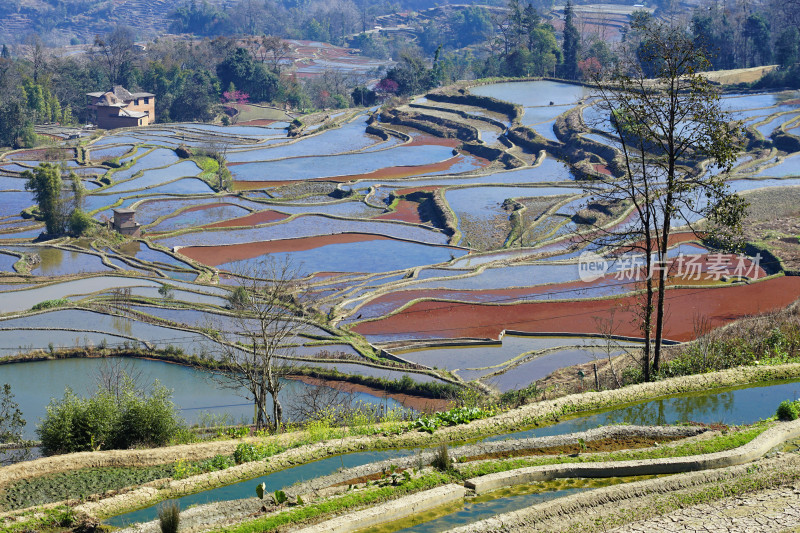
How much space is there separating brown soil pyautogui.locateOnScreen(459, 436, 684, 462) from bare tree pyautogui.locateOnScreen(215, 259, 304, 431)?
12.1ft

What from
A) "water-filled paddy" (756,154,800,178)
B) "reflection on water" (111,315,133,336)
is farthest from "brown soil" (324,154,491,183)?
"reflection on water" (111,315,133,336)

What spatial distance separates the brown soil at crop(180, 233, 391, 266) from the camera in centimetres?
3612

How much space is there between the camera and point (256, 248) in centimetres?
3744

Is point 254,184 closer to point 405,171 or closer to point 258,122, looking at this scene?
point 405,171

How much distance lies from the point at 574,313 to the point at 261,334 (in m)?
10.3

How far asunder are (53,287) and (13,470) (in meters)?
22.4

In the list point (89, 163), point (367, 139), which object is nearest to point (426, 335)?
point (89, 163)

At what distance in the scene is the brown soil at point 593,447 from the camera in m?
10.7

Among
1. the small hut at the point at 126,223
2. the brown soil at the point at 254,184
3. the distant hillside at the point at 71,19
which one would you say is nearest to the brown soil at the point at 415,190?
the brown soil at the point at 254,184

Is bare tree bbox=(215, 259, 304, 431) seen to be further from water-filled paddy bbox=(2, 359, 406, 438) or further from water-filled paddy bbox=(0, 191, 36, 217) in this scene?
water-filled paddy bbox=(0, 191, 36, 217)

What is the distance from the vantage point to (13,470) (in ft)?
32.2

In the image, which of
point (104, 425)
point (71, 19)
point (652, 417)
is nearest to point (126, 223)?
point (104, 425)

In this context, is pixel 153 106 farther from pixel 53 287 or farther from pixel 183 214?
pixel 53 287

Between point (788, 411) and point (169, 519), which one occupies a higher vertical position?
point (169, 519)
